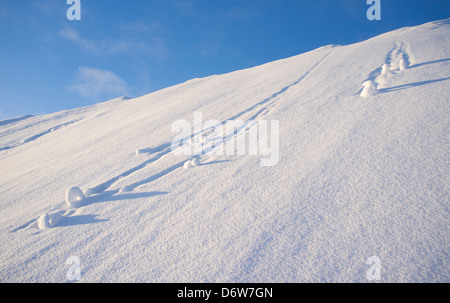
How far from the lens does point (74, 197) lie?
1.96m

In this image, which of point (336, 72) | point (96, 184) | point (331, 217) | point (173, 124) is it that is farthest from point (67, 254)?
point (336, 72)

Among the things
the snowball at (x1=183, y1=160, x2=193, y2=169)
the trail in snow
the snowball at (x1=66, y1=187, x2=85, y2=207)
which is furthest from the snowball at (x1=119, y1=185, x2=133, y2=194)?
the snowball at (x1=183, y1=160, x2=193, y2=169)

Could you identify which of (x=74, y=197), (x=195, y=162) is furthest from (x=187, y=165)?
(x=74, y=197)

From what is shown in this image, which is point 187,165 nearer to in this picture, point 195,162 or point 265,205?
point 195,162

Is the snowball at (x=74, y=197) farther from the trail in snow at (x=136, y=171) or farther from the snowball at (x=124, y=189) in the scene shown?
the snowball at (x=124, y=189)

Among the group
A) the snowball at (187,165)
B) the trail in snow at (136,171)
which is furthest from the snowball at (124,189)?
the snowball at (187,165)

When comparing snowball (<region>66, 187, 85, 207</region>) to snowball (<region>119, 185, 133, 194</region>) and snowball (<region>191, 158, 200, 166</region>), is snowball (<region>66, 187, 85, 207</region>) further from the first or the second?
snowball (<region>191, 158, 200, 166</region>)

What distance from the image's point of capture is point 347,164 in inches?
76.4

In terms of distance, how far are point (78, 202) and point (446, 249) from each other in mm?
2777

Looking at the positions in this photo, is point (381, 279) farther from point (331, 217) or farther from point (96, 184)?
point (96, 184)

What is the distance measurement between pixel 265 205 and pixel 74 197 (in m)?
1.86

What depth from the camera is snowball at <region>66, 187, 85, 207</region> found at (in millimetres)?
1932

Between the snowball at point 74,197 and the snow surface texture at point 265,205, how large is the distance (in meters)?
0.01

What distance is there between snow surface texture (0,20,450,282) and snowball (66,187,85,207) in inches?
0.5
